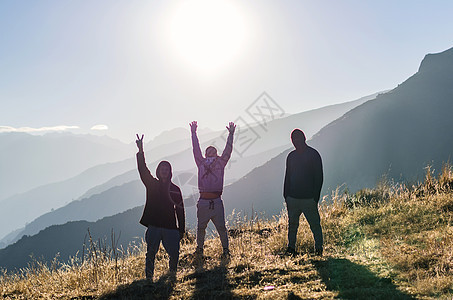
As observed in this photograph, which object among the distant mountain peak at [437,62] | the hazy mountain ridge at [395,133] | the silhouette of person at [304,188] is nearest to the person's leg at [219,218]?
the silhouette of person at [304,188]

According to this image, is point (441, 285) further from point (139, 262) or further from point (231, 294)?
point (139, 262)

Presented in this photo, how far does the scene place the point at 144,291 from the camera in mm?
4219

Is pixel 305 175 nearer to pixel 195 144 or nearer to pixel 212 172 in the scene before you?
pixel 212 172

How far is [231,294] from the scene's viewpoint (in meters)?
3.71

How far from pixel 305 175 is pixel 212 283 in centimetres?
255

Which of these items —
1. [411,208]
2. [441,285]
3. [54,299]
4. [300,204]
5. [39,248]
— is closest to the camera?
[441,285]

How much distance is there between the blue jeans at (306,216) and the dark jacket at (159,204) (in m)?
2.00

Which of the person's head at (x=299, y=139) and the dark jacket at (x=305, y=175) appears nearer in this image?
the dark jacket at (x=305, y=175)

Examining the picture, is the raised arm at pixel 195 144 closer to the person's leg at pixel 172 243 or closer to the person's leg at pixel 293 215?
the person's leg at pixel 172 243

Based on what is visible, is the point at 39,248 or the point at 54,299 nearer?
the point at 54,299

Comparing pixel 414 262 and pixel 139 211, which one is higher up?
pixel 414 262

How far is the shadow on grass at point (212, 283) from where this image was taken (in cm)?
377

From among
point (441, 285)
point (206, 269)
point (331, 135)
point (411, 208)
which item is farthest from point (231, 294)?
point (331, 135)

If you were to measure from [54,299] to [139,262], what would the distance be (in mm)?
2922
